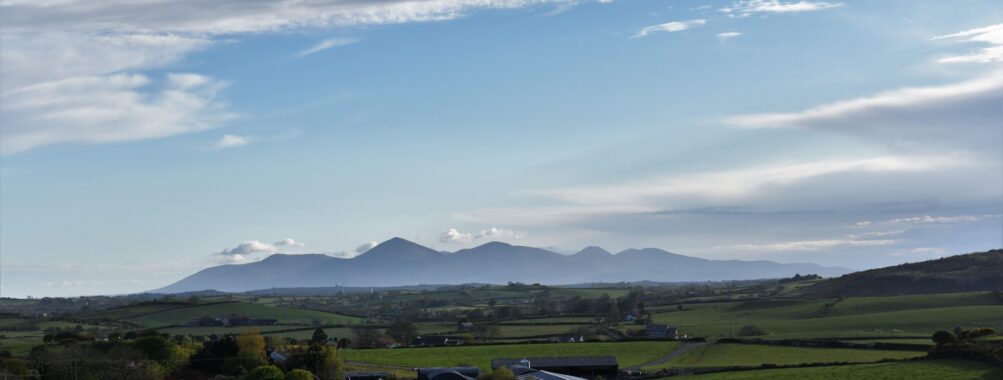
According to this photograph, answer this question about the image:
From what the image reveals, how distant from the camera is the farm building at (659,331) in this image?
121 metres

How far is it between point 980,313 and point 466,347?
5801cm

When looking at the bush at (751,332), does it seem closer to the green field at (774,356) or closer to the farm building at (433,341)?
the green field at (774,356)

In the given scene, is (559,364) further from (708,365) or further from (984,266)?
(984,266)

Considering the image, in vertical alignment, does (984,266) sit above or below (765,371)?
above

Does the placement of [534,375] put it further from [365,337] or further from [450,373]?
[365,337]

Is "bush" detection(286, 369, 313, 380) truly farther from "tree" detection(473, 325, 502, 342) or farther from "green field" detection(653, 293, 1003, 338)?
"green field" detection(653, 293, 1003, 338)

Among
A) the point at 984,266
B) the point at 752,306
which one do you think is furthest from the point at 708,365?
the point at 984,266

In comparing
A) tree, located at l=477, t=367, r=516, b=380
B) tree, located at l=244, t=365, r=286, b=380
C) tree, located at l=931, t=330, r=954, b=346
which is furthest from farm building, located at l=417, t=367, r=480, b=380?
tree, located at l=931, t=330, r=954, b=346

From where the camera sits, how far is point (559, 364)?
283 feet

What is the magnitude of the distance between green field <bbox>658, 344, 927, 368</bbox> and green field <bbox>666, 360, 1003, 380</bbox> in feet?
20.4

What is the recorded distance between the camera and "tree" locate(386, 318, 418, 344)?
126 meters

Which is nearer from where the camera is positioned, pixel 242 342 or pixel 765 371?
pixel 765 371

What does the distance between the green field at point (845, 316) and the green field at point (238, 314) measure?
5529 cm

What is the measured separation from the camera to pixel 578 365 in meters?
86.2
